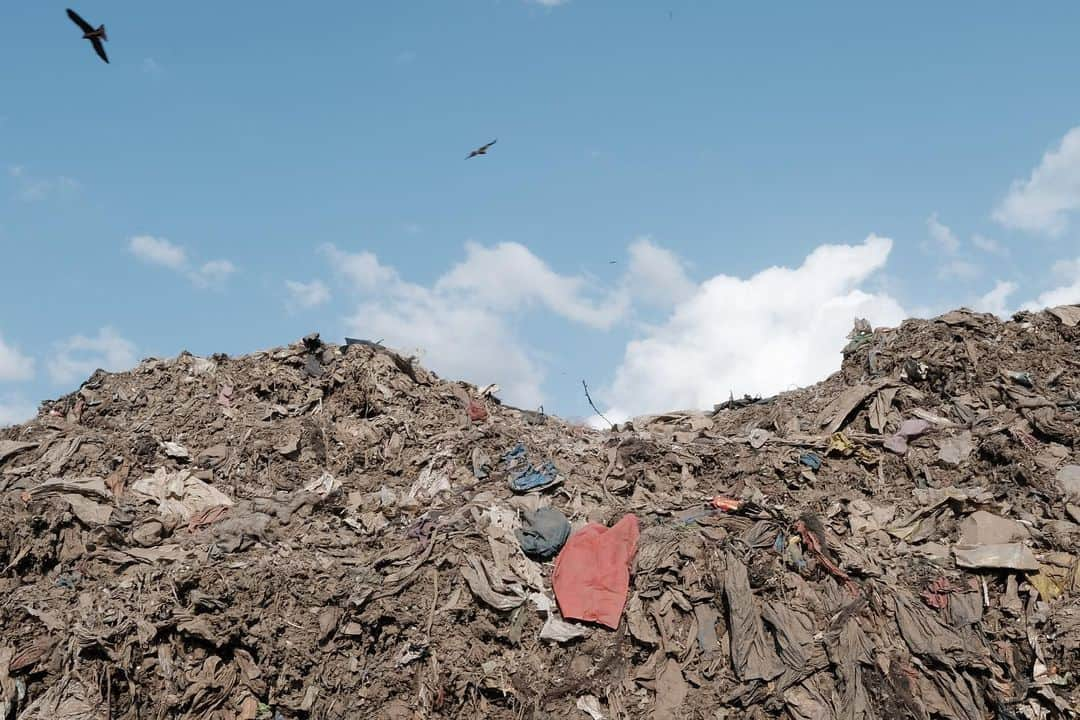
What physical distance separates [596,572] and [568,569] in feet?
0.96

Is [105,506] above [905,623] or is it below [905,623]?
above

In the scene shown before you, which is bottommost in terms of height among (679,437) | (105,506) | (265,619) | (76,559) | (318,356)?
(265,619)

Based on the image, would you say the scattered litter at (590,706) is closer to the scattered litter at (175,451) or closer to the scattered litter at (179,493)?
the scattered litter at (179,493)

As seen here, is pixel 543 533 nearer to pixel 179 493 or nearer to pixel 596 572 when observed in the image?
pixel 596 572

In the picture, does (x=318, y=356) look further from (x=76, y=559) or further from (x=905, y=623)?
(x=905, y=623)

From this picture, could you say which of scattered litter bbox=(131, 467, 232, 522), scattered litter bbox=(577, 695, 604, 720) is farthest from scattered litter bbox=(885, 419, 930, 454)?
scattered litter bbox=(131, 467, 232, 522)

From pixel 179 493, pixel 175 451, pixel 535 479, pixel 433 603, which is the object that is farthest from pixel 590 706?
pixel 175 451

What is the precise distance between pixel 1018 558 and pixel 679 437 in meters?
5.33

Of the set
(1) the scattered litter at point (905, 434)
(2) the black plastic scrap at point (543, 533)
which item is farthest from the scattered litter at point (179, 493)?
(1) the scattered litter at point (905, 434)

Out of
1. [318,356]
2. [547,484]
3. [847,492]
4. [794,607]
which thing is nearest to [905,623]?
[794,607]

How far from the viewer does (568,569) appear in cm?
871

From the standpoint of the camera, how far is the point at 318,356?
556 inches

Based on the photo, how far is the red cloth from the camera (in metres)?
8.35

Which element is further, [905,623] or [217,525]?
[217,525]
